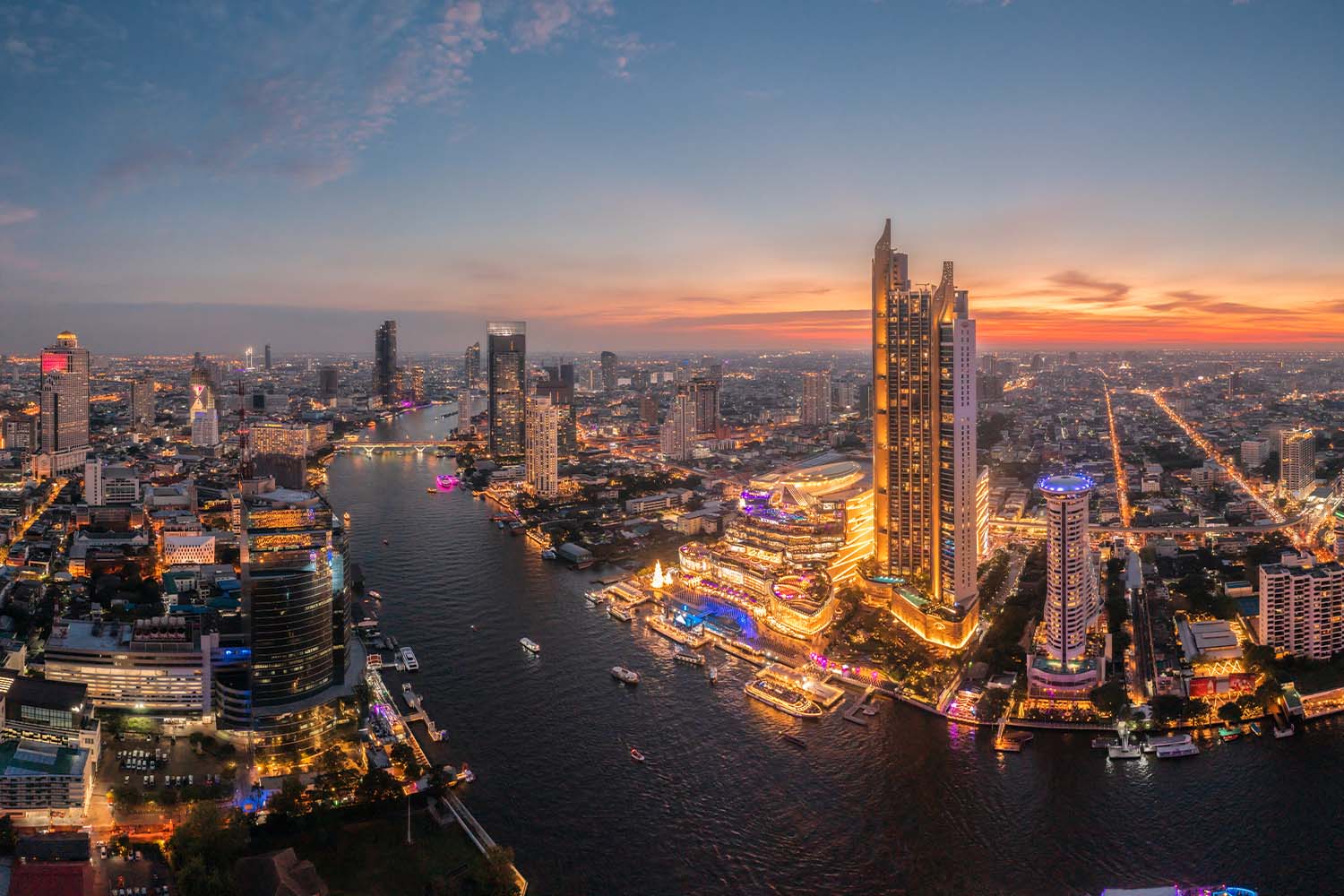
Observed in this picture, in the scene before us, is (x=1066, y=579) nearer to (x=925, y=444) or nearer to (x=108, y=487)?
(x=925, y=444)

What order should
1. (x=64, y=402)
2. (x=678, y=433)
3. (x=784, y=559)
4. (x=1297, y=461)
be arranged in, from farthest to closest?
1. (x=678, y=433)
2. (x=64, y=402)
3. (x=1297, y=461)
4. (x=784, y=559)

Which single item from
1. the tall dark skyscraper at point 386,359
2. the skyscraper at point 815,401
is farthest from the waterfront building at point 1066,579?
the tall dark skyscraper at point 386,359

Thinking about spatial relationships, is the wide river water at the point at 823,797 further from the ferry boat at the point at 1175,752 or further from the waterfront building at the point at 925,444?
the waterfront building at the point at 925,444

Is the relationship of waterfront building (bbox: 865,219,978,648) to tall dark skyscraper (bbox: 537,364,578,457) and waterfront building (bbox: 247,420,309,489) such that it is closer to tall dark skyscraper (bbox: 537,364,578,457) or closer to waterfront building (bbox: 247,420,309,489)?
waterfront building (bbox: 247,420,309,489)

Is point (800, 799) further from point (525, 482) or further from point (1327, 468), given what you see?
point (1327, 468)

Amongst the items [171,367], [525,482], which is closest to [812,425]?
[525,482]

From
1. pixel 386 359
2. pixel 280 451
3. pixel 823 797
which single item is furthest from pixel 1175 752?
pixel 386 359

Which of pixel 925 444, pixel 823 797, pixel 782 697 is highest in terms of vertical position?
pixel 925 444
